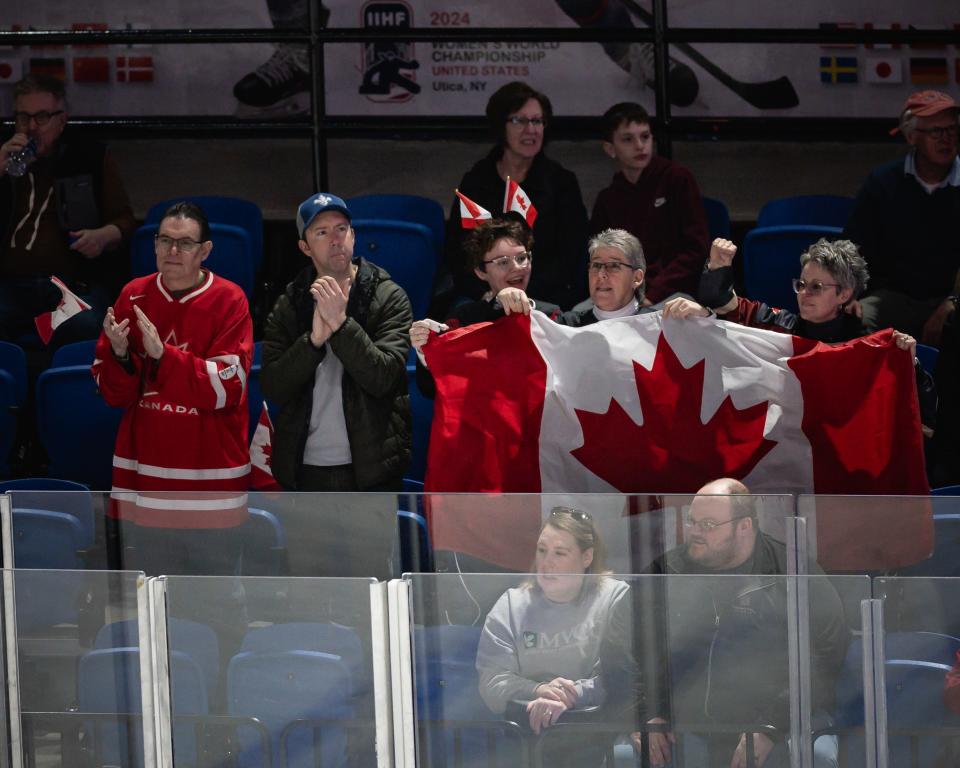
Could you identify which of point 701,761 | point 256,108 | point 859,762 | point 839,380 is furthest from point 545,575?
point 256,108

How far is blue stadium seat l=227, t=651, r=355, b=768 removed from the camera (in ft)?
12.1

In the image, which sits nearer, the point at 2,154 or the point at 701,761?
the point at 701,761

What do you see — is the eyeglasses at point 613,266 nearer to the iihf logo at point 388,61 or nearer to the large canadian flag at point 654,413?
the large canadian flag at point 654,413

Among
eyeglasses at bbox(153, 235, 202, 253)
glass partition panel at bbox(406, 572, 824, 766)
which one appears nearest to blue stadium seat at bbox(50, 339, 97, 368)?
eyeglasses at bbox(153, 235, 202, 253)

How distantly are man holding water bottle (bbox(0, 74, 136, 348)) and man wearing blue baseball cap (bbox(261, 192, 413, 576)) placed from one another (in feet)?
5.38

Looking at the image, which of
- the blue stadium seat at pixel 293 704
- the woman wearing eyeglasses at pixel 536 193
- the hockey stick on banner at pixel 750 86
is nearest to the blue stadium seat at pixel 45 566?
the blue stadium seat at pixel 293 704

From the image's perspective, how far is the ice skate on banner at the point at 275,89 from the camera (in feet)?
24.1

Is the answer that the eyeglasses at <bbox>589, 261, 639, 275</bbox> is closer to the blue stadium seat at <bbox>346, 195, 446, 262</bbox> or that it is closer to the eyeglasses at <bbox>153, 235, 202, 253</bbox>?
the eyeglasses at <bbox>153, 235, 202, 253</bbox>

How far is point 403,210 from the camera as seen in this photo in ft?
22.9

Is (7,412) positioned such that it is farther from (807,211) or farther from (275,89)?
(807,211)

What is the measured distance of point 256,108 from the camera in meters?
7.38

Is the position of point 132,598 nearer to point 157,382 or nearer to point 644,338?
point 157,382

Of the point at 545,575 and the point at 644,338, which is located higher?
the point at 644,338

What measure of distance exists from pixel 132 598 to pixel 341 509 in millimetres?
691
